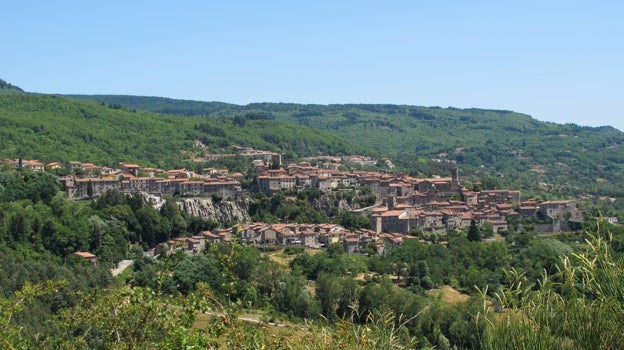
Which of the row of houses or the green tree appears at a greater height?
the row of houses

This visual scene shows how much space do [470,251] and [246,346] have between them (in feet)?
122

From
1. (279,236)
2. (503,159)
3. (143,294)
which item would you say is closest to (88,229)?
(279,236)

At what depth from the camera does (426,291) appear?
126ft

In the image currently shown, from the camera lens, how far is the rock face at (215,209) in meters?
49.7

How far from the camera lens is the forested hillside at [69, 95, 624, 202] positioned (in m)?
101

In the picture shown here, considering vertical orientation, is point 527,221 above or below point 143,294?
below

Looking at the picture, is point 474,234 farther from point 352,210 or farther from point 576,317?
point 576,317

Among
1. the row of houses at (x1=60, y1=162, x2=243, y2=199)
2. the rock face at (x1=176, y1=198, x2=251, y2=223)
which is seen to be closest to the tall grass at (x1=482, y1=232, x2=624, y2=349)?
the rock face at (x1=176, y1=198, x2=251, y2=223)

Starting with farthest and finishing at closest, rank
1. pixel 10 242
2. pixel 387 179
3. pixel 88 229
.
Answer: pixel 387 179 → pixel 88 229 → pixel 10 242

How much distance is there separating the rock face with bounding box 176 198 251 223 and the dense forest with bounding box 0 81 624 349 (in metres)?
0.80

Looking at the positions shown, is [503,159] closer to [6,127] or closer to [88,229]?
[6,127]

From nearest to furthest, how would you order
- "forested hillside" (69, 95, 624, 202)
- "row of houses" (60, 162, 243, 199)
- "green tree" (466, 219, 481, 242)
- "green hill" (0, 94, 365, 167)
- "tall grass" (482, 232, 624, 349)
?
1. "tall grass" (482, 232, 624, 349)
2. "green tree" (466, 219, 481, 242)
3. "row of houses" (60, 162, 243, 199)
4. "green hill" (0, 94, 365, 167)
5. "forested hillside" (69, 95, 624, 202)

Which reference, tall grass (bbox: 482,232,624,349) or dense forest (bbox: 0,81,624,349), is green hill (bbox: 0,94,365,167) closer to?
dense forest (bbox: 0,81,624,349)

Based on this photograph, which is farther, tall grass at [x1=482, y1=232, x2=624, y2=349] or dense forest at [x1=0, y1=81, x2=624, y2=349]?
dense forest at [x1=0, y1=81, x2=624, y2=349]
